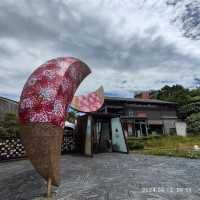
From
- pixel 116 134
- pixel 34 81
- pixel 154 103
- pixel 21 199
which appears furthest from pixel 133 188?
pixel 154 103

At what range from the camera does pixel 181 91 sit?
4281cm

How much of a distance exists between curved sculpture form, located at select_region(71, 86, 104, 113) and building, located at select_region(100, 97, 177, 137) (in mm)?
16248

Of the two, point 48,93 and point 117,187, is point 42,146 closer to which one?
point 48,93

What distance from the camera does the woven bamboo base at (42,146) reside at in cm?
432

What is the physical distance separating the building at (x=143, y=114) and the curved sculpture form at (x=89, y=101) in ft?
53.3

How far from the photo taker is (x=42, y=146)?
4.32 metres

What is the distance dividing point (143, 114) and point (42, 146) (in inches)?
1215

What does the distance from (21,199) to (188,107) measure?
121ft

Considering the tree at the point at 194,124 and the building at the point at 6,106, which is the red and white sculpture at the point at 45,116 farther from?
the tree at the point at 194,124

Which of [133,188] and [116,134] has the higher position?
[116,134]

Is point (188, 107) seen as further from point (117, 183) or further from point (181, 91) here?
point (117, 183)

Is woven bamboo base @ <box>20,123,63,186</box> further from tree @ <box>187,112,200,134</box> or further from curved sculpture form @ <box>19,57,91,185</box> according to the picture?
tree @ <box>187,112,200,134</box>

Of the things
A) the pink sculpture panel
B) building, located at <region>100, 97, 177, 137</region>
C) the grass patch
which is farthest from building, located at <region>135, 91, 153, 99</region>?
the pink sculpture panel

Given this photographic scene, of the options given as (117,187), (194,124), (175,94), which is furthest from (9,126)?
(175,94)
